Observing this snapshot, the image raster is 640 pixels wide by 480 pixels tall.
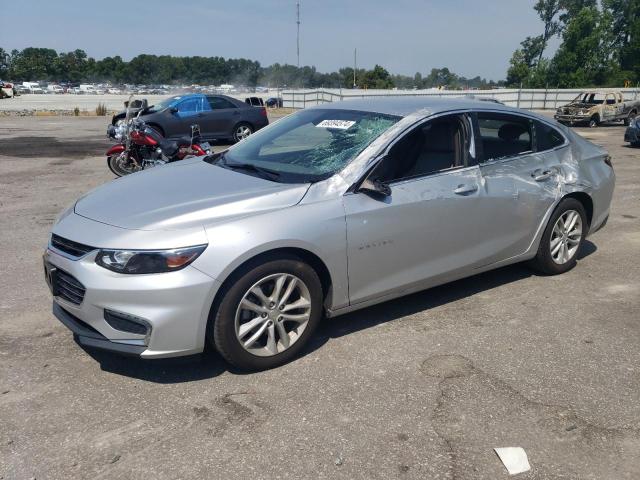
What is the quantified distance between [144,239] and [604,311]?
3533 millimetres

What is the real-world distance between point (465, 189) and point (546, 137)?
1.32 metres

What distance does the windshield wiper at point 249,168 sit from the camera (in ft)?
13.5

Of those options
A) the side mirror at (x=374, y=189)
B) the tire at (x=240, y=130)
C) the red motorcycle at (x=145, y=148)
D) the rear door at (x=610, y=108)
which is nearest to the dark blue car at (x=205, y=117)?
the tire at (x=240, y=130)

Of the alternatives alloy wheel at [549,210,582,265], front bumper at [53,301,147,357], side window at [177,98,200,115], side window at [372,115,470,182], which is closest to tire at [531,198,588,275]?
alloy wheel at [549,210,582,265]

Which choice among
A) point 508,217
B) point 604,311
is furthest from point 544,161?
point 604,311

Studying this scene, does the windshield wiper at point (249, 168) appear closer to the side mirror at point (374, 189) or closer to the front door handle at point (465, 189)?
the side mirror at point (374, 189)

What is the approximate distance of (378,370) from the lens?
3713 mm

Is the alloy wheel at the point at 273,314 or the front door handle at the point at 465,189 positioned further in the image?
the front door handle at the point at 465,189

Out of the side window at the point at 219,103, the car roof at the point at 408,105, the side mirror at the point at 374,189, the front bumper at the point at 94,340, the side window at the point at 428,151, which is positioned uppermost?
the car roof at the point at 408,105

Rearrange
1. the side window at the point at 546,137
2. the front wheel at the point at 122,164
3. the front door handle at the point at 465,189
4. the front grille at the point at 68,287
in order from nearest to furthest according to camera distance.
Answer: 1. the front grille at the point at 68,287
2. the front door handle at the point at 465,189
3. the side window at the point at 546,137
4. the front wheel at the point at 122,164

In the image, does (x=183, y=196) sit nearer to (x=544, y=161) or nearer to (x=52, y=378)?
(x=52, y=378)

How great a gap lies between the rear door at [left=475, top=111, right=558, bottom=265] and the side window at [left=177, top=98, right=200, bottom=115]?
1325cm

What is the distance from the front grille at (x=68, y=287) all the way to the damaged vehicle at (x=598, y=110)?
25.2 metres

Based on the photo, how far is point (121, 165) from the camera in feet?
35.9
